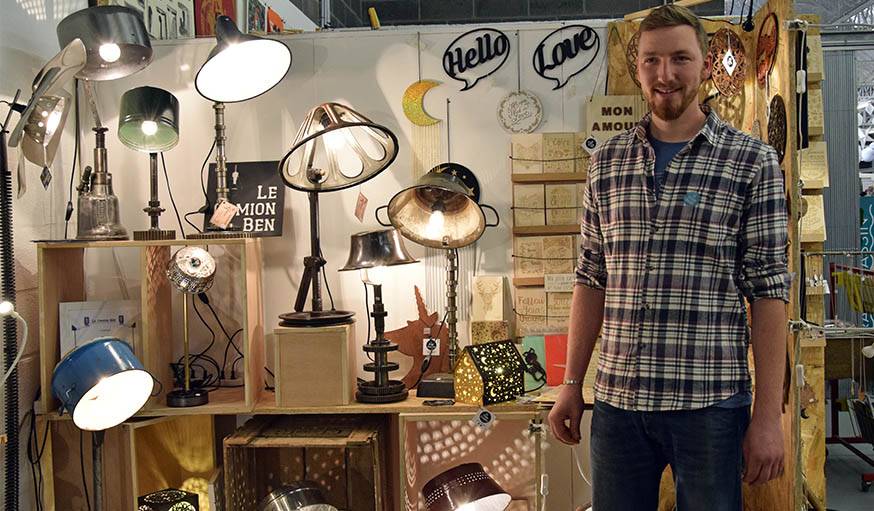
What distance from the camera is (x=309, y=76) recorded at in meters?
3.45

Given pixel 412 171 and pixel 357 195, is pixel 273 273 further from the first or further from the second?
pixel 412 171

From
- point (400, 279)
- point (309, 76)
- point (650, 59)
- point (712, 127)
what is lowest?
point (400, 279)

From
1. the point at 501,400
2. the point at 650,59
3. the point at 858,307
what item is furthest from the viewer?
the point at 858,307

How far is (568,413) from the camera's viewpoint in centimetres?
203

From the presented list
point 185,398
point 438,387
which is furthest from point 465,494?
point 185,398

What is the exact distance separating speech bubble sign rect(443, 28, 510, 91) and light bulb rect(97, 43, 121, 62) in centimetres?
128

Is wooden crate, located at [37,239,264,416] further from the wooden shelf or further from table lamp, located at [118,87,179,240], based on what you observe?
the wooden shelf

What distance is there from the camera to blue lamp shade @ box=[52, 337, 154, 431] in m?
2.56

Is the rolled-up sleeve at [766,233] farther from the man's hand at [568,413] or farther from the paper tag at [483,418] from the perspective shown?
the paper tag at [483,418]

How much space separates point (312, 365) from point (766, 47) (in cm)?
190

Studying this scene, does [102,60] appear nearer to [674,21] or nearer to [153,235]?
[153,235]

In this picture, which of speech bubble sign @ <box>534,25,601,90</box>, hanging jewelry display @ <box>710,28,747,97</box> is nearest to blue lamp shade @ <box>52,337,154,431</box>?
speech bubble sign @ <box>534,25,601,90</box>

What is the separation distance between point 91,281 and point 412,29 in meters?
1.68

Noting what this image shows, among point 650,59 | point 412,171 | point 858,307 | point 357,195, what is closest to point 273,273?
point 357,195
